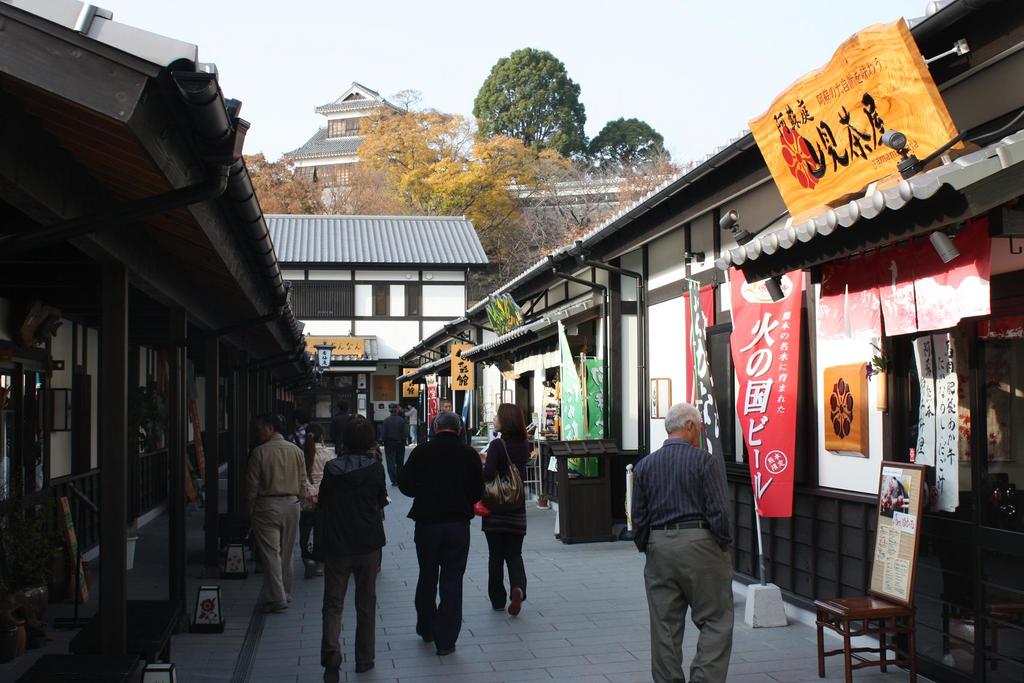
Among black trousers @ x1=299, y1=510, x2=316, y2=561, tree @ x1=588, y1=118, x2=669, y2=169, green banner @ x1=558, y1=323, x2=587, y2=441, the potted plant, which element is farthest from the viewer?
tree @ x1=588, y1=118, x2=669, y2=169

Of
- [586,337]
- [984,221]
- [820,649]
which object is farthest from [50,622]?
[586,337]

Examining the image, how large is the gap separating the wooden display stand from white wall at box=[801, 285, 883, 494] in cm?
58

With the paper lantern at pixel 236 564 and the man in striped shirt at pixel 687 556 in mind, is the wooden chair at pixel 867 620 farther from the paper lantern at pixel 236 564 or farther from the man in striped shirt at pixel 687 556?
the paper lantern at pixel 236 564

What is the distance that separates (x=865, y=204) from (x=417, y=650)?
4899 millimetres

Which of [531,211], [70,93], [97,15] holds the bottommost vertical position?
[70,93]

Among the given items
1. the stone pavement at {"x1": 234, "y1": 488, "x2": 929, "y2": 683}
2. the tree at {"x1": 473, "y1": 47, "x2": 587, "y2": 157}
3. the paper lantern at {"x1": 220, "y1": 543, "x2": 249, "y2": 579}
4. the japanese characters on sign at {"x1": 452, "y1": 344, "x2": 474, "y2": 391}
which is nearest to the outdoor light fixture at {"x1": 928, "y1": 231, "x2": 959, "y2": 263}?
the stone pavement at {"x1": 234, "y1": 488, "x2": 929, "y2": 683}

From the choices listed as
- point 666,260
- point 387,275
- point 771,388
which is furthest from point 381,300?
point 771,388

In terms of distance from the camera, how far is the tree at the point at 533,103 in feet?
170

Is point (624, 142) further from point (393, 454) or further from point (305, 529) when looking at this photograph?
point (305, 529)

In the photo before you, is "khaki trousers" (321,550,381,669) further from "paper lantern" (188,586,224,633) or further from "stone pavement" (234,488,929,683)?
"paper lantern" (188,586,224,633)

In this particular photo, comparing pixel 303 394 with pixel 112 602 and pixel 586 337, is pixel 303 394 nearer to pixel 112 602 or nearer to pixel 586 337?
pixel 586 337

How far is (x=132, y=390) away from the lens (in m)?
15.1

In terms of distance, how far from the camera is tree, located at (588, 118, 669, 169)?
4975 cm

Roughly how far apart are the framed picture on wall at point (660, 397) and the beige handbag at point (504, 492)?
3.74 meters
